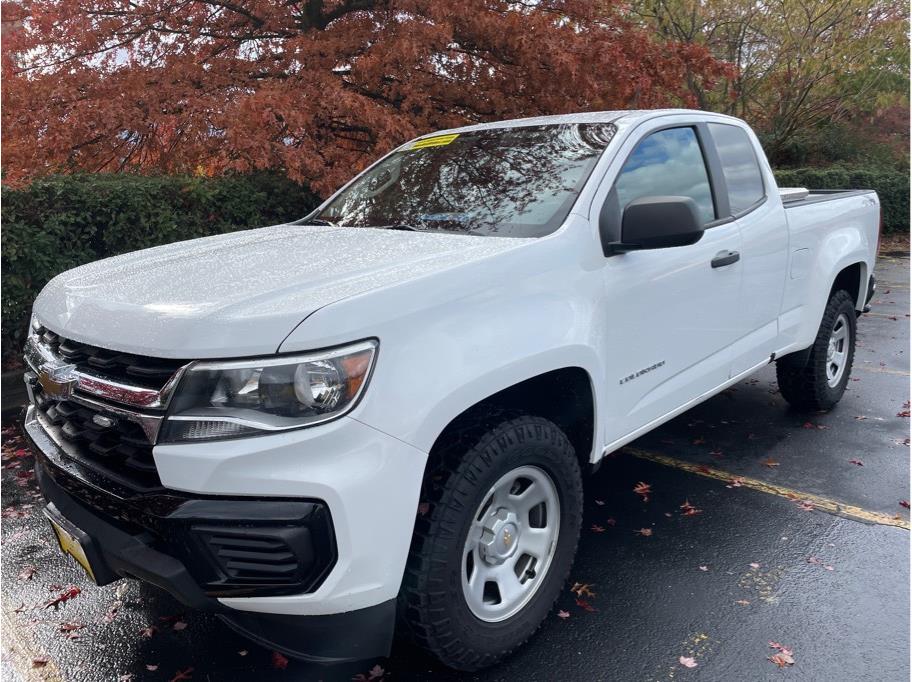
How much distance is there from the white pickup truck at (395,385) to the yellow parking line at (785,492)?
0.80 metres

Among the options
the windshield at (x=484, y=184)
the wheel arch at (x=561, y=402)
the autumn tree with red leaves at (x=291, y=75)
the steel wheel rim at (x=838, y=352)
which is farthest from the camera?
the autumn tree with red leaves at (x=291, y=75)

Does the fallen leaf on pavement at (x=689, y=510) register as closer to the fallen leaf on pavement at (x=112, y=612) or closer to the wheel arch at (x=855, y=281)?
the wheel arch at (x=855, y=281)

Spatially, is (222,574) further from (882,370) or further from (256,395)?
(882,370)

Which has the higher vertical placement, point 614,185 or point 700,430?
point 614,185

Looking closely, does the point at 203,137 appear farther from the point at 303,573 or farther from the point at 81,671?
the point at 303,573

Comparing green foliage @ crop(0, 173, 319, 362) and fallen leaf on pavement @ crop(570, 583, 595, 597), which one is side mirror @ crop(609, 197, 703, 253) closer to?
fallen leaf on pavement @ crop(570, 583, 595, 597)

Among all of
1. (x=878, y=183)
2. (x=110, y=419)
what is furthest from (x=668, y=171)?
(x=878, y=183)

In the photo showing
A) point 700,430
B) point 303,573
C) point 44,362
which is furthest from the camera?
point 700,430

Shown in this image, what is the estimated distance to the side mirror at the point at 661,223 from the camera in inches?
107

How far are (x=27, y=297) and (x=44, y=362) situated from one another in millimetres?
3923

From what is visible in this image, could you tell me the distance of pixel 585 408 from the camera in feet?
9.31

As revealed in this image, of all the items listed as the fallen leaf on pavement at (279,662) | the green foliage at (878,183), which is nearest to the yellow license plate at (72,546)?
the fallen leaf on pavement at (279,662)

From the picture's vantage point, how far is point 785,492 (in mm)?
3836

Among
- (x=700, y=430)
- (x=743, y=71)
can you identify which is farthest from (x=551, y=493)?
(x=743, y=71)
